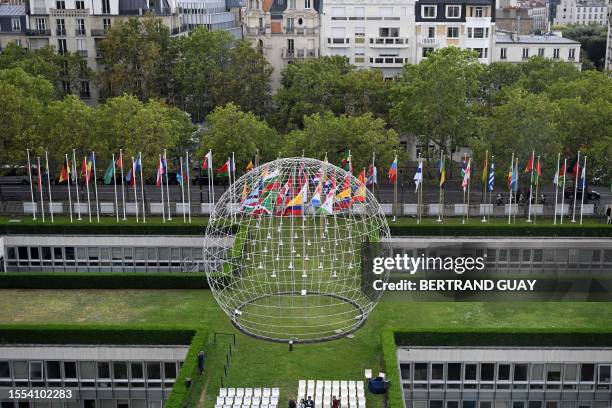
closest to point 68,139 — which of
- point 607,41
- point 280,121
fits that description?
point 280,121

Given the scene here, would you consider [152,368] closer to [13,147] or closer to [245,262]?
[245,262]

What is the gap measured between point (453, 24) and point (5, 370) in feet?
256

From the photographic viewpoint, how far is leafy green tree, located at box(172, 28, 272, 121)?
102125 mm

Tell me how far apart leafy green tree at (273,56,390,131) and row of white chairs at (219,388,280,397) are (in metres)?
57.7

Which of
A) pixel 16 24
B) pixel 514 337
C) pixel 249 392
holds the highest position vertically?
pixel 16 24

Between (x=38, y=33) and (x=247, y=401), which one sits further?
(x=38, y=33)

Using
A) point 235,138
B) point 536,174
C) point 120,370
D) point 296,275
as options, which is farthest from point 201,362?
point 536,174

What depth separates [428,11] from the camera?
106312 mm

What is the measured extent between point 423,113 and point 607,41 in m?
99.5

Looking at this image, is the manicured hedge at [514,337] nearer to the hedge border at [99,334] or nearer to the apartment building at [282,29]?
the hedge border at [99,334]

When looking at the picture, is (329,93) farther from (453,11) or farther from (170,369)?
(170,369)

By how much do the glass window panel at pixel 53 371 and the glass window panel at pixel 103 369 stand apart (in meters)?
2.28

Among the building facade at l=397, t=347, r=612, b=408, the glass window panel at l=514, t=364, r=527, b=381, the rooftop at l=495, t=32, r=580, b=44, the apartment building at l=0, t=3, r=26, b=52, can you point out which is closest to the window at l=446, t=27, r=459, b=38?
the rooftop at l=495, t=32, r=580, b=44

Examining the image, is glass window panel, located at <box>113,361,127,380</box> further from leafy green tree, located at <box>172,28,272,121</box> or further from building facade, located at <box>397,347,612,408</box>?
leafy green tree, located at <box>172,28,272,121</box>
